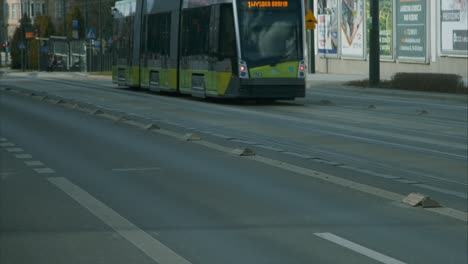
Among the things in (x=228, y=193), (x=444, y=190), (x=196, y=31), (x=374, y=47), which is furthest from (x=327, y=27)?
(x=228, y=193)

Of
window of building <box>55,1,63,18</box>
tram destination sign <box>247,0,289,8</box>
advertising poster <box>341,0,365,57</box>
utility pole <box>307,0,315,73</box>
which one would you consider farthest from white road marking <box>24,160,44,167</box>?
window of building <box>55,1,63,18</box>

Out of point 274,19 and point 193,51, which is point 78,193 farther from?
point 193,51

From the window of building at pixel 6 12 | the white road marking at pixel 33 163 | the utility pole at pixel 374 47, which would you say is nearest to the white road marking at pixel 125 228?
the white road marking at pixel 33 163

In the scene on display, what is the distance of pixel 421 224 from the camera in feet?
31.1

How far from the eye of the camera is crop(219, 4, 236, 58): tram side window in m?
29.0

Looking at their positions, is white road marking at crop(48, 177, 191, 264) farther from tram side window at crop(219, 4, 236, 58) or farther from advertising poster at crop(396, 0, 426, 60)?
advertising poster at crop(396, 0, 426, 60)

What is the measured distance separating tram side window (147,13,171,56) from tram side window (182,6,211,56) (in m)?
1.91

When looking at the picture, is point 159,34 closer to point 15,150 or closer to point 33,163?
point 15,150

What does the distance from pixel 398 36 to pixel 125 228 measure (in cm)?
4324

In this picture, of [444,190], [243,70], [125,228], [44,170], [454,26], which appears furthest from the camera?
[454,26]

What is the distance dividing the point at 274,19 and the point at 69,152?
1378cm

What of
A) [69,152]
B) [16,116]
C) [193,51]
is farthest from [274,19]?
[69,152]

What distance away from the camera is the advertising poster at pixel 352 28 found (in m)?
55.4

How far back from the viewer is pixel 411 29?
1962 inches
